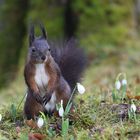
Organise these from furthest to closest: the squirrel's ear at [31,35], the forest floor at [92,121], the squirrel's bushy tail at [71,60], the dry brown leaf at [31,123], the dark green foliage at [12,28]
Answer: the dark green foliage at [12,28] → the squirrel's bushy tail at [71,60] → the squirrel's ear at [31,35] → the dry brown leaf at [31,123] → the forest floor at [92,121]

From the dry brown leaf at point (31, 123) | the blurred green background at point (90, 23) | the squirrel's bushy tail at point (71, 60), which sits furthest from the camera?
the blurred green background at point (90, 23)

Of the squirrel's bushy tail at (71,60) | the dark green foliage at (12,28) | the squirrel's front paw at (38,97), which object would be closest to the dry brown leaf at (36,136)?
the squirrel's front paw at (38,97)

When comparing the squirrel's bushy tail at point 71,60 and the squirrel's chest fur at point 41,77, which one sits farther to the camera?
the squirrel's bushy tail at point 71,60

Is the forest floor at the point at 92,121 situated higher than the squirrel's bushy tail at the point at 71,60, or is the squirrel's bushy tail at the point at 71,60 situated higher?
the squirrel's bushy tail at the point at 71,60

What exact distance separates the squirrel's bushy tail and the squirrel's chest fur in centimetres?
59

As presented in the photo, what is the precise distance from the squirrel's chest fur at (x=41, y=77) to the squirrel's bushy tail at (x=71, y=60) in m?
0.59

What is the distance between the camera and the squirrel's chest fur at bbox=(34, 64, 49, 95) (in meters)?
4.41

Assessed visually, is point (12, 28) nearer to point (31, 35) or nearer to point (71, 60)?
point (71, 60)

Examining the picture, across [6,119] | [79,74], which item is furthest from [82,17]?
[6,119]

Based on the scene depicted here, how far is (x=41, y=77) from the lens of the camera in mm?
4434

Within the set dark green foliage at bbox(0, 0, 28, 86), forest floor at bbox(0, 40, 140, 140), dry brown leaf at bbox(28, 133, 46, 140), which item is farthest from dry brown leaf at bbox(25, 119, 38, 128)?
dark green foliage at bbox(0, 0, 28, 86)

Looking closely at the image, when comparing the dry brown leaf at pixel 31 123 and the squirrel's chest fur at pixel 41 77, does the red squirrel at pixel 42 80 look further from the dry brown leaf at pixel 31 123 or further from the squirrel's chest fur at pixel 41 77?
the dry brown leaf at pixel 31 123

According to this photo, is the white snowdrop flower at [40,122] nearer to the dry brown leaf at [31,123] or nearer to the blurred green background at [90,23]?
the dry brown leaf at [31,123]

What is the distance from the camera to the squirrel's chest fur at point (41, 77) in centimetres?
441
